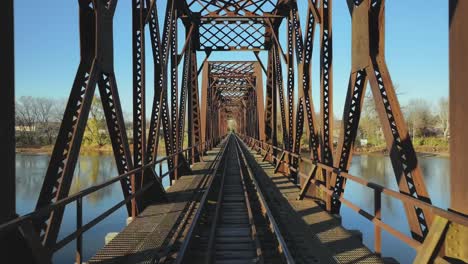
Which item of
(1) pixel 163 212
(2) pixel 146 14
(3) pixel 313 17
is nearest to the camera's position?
(1) pixel 163 212

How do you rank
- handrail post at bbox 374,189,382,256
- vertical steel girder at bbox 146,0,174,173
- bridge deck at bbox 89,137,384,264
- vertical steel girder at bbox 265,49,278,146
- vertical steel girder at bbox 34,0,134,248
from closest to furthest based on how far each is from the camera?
vertical steel girder at bbox 34,0,134,248 → handrail post at bbox 374,189,382,256 → bridge deck at bbox 89,137,384,264 → vertical steel girder at bbox 146,0,174,173 → vertical steel girder at bbox 265,49,278,146

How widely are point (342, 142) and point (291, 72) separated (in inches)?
336

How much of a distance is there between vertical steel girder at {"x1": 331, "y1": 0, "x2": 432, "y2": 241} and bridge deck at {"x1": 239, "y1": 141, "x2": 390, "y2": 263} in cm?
72

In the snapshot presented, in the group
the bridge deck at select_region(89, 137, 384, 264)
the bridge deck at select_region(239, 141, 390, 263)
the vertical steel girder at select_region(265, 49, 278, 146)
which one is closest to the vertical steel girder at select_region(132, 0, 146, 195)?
the bridge deck at select_region(89, 137, 384, 264)

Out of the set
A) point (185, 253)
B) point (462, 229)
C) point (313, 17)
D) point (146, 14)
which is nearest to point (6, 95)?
point (185, 253)

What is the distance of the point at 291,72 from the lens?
15.4 m

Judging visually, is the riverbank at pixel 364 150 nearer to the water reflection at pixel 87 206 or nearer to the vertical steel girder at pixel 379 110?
the water reflection at pixel 87 206

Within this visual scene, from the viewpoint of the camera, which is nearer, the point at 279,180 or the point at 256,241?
the point at 256,241

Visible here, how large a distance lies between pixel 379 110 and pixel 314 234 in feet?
7.25

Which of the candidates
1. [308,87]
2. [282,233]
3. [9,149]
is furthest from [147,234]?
[308,87]

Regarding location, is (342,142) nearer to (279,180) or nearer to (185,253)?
(185,253)

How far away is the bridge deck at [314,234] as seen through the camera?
525 cm

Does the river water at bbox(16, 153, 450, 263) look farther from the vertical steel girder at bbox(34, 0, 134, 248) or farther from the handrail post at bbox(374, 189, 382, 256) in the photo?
the handrail post at bbox(374, 189, 382, 256)

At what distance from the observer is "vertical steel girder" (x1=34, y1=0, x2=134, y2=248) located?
15.1 ft
